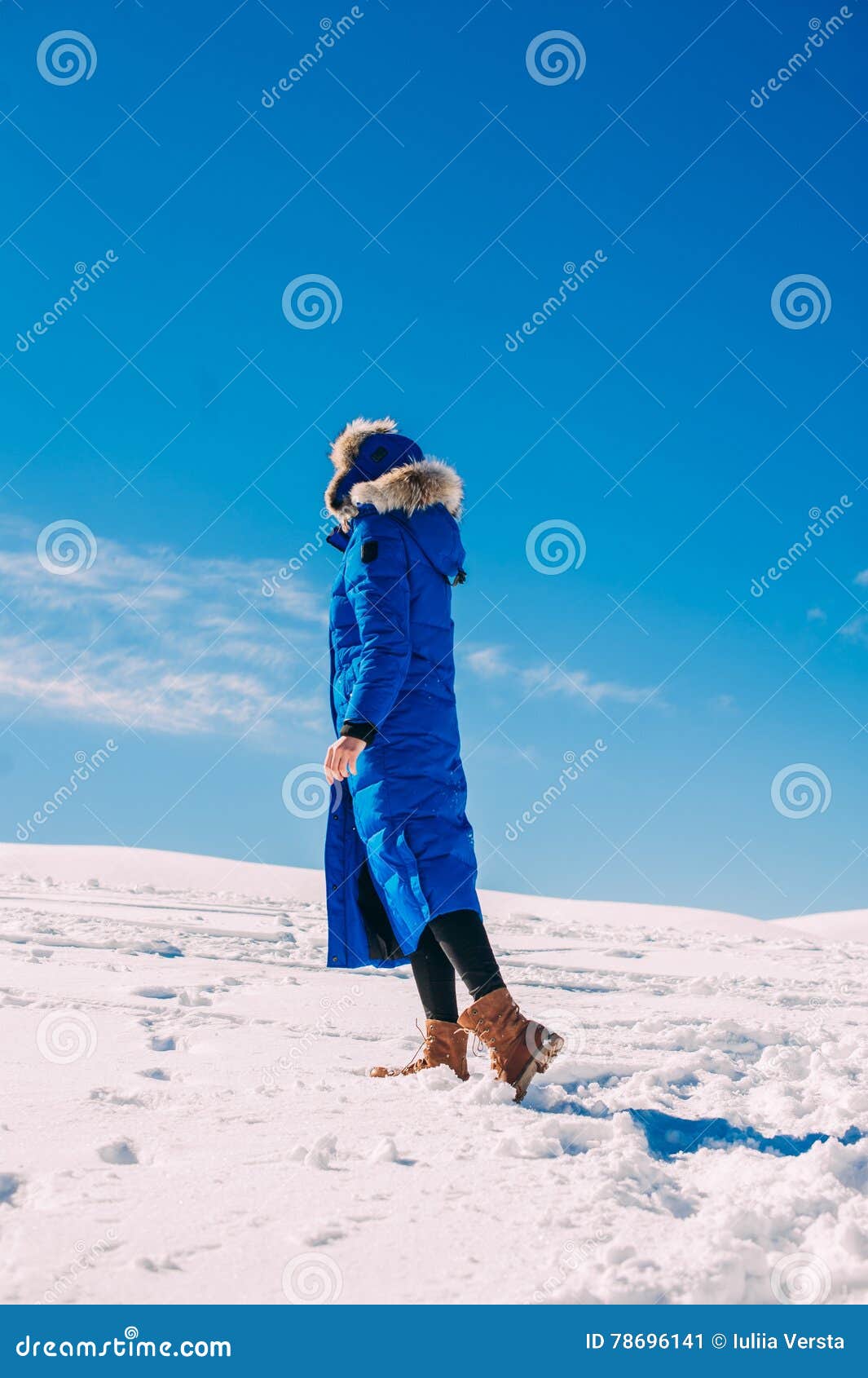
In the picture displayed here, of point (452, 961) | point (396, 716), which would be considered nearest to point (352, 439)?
point (396, 716)

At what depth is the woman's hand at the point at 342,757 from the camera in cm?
266

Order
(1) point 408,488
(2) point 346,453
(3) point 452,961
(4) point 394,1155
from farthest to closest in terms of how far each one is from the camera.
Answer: (2) point 346,453 < (1) point 408,488 < (3) point 452,961 < (4) point 394,1155

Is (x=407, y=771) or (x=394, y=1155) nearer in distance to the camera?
(x=394, y=1155)

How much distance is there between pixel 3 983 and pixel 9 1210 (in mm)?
2882

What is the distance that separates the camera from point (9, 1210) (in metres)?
1.53

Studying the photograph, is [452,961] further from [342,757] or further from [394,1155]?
[394,1155]

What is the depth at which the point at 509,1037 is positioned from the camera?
2479 millimetres

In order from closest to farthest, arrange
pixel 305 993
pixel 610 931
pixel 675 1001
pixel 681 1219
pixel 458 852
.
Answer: pixel 681 1219 < pixel 458 852 < pixel 305 993 < pixel 675 1001 < pixel 610 931

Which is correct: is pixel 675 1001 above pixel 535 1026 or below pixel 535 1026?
above

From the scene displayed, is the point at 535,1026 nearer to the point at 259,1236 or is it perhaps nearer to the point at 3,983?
the point at 259,1236

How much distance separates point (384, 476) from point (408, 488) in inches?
4.0

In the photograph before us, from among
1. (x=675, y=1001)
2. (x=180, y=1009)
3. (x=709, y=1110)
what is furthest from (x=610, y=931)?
(x=709, y=1110)

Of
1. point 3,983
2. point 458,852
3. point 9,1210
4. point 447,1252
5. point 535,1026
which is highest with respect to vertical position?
point 458,852

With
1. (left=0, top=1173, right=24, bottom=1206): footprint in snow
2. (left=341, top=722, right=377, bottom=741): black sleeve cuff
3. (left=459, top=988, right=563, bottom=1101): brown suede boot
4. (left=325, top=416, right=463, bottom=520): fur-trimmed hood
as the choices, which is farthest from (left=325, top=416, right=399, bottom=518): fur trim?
(left=0, top=1173, right=24, bottom=1206): footprint in snow
